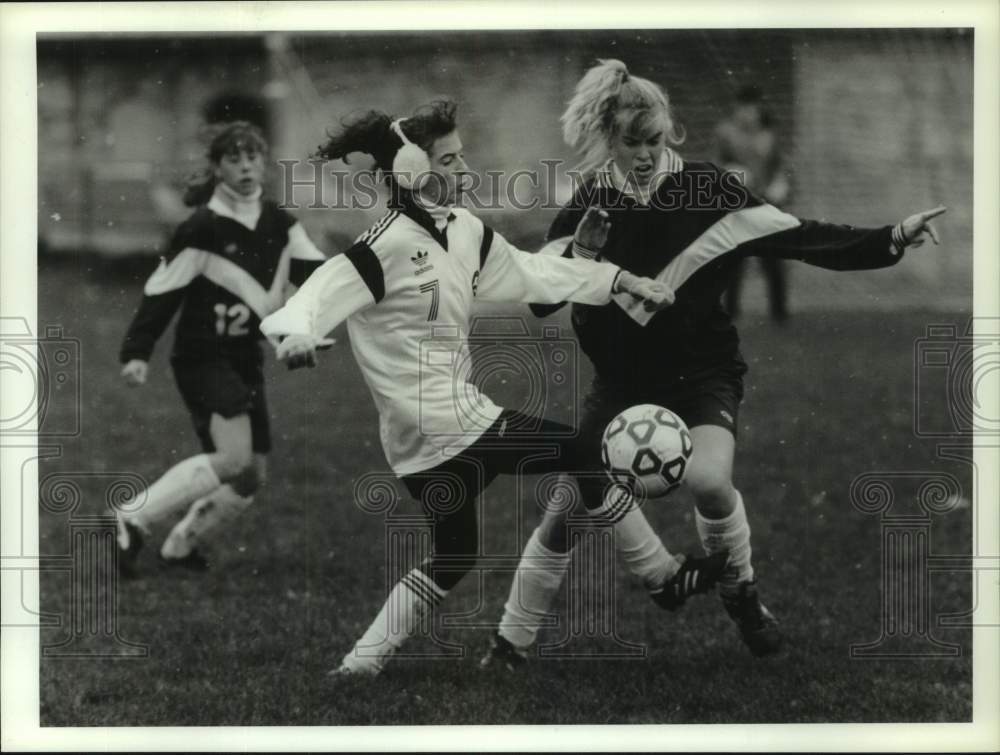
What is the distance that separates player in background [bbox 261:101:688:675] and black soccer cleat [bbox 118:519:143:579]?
1242 millimetres

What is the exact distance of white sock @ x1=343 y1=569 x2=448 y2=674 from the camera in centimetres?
479

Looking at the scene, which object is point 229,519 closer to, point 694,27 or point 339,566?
point 339,566

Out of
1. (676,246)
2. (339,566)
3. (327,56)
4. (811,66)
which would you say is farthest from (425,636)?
(811,66)

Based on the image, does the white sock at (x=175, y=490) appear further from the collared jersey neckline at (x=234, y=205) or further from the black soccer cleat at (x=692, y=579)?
the black soccer cleat at (x=692, y=579)

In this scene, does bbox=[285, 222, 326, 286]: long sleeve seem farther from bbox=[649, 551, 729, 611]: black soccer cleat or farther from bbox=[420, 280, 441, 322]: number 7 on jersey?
bbox=[649, 551, 729, 611]: black soccer cleat

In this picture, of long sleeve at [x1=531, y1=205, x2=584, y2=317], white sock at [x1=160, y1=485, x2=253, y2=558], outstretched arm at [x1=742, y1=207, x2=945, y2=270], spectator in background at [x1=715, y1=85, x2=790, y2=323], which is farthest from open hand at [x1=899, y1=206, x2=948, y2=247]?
white sock at [x1=160, y1=485, x2=253, y2=558]

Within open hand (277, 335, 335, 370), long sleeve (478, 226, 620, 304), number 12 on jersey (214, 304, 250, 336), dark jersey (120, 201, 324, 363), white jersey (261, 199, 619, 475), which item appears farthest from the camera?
number 12 on jersey (214, 304, 250, 336)

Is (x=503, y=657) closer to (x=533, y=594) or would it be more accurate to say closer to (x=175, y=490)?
(x=533, y=594)

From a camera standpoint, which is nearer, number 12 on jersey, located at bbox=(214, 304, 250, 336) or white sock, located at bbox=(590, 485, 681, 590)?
white sock, located at bbox=(590, 485, 681, 590)

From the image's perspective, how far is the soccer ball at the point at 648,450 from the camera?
4.73 meters

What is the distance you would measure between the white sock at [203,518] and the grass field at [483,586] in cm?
12

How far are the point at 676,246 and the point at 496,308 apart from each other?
2.13 ft

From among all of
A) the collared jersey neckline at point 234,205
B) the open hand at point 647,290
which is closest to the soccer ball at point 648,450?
the open hand at point 647,290

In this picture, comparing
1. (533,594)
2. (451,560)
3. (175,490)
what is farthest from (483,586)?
(175,490)
